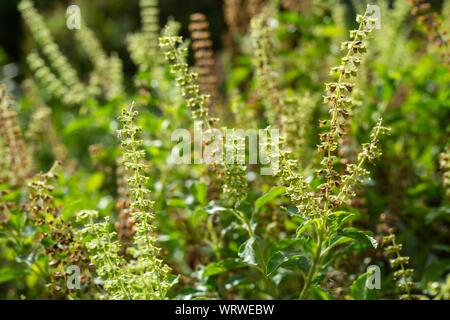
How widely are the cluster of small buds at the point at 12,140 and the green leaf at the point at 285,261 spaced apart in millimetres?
1394

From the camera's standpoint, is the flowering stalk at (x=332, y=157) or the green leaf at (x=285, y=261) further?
the green leaf at (x=285, y=261)

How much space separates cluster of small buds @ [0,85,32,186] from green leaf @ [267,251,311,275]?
54.9 inches

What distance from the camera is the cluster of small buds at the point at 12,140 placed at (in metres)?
2.26

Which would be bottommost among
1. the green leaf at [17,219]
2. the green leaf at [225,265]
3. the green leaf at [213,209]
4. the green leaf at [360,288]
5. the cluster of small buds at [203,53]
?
the green leaf at [360,288]

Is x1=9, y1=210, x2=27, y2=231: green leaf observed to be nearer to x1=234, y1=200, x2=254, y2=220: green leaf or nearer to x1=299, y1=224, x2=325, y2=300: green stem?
x1=234, y1=200, x2=254, y2=220: green leaf

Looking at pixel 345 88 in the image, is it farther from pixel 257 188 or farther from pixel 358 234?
pixel 257 188

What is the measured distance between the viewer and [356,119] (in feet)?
8.02

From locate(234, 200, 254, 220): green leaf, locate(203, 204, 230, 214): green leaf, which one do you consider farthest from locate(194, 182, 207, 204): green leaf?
locate(234, 200, 254, 220): green leaf

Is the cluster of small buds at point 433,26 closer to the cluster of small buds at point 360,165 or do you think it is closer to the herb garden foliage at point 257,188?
the herb garden foliage at point 257,188

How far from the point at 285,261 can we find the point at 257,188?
88cm

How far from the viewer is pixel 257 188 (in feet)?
7.90

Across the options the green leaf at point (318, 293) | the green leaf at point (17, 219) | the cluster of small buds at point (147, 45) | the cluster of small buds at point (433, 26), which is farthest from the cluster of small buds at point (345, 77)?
the cluster of small buds at point (147, 45)

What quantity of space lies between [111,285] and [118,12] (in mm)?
9367

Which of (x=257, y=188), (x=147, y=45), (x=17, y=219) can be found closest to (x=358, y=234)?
(x=257, y=188)
